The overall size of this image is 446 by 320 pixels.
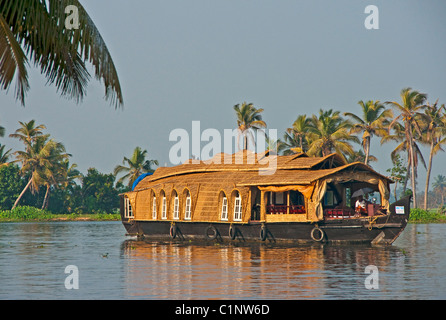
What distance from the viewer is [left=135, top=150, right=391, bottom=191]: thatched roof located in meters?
25.3

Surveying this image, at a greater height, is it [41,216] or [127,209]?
[127,209]

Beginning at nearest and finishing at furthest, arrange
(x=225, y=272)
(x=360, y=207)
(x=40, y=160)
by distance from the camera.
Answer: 1. (x=225, y=272)
2. (x=360, y=207)
3. (x=40, y=160)

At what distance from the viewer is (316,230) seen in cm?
2458

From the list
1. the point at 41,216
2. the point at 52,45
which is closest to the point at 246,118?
the point at 41,216

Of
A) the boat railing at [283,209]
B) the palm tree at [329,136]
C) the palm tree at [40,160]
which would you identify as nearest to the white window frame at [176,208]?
the boat railing at [283,209]

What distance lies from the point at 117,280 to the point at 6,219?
4651 cm

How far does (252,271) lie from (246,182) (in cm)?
885

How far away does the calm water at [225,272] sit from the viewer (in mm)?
14609

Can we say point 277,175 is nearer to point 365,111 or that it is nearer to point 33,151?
point 365,111

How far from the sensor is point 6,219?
6038 cm

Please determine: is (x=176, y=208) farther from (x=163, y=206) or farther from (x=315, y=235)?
(x=315, y=235)

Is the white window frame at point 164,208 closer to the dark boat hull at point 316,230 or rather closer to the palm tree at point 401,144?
→ the dark boat hull at point 316,230

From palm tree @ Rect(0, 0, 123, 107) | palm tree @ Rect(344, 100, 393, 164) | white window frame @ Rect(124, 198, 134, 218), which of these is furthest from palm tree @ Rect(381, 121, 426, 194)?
palm tree @ Rect(0, 0, 123, 107)
